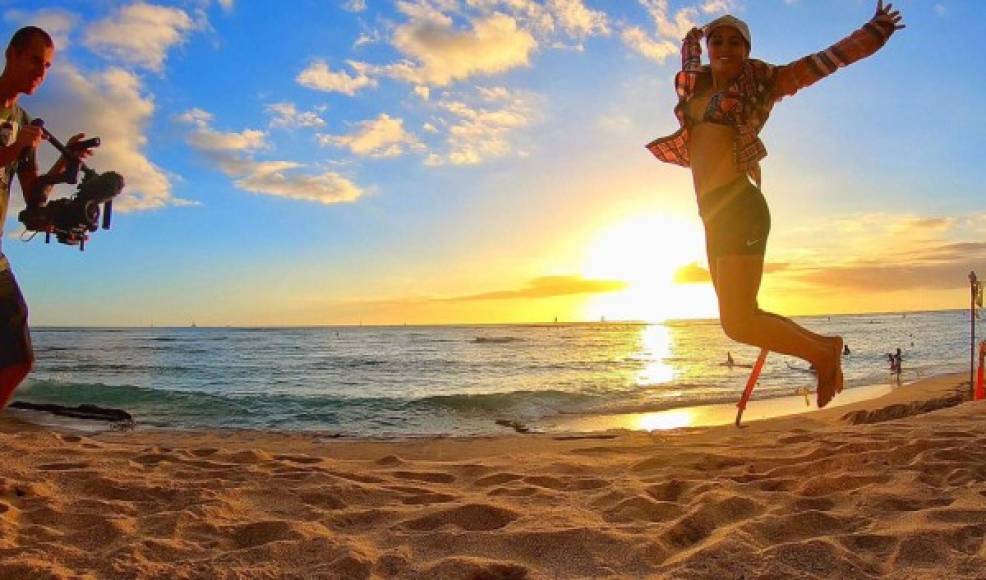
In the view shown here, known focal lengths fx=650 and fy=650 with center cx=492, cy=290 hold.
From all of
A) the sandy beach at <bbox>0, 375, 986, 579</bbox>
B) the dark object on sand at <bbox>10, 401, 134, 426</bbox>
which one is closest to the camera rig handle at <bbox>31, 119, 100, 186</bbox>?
the sandy beach at <bbox>0, 375, 986, 579</bbox>

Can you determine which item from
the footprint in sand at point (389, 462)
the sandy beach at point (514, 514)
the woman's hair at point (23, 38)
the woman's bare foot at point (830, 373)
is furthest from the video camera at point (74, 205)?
the woman's bare foot at point (830, 373)

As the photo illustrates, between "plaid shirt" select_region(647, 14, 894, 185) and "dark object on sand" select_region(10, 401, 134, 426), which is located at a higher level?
"plaid shirt" select_region(647, 14, 894, 185)

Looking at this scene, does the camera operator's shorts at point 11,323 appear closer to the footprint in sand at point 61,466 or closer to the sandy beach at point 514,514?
the sandy beach at point 514,514

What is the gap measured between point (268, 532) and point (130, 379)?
77.0ft

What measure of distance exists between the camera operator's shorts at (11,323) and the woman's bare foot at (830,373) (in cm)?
416

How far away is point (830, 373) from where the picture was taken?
145 inches

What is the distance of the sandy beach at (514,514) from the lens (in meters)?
2.49

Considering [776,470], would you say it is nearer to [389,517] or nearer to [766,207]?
[766,207]

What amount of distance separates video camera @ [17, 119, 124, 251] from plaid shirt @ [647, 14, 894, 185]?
10.6 ft

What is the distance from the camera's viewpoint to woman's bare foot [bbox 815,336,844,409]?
365 cm

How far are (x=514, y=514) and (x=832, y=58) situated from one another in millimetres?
2762

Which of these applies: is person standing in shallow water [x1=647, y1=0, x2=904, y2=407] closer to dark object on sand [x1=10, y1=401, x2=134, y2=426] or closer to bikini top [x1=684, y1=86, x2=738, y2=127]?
bikini top [x1=684, y1=86, x2=738, y2=127]

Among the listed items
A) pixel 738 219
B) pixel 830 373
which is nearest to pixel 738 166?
pixel 738 219

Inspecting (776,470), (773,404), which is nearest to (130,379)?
(773,404)
